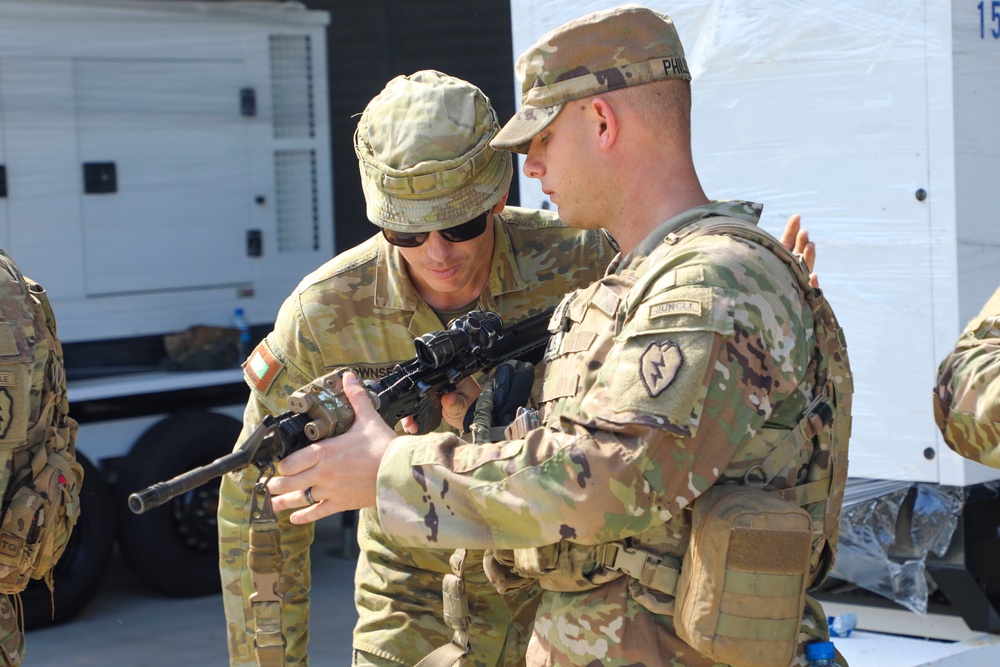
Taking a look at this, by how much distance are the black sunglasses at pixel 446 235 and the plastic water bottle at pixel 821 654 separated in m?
1.11

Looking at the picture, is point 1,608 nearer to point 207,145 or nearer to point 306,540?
point 306,540

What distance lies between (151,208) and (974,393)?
4.57m

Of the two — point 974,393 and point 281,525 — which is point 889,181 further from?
point 281,525

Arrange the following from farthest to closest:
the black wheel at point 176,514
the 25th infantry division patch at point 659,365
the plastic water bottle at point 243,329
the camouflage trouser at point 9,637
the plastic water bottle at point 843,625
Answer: the plastic water bottle at point 243,329
the black wheel at point 176,514
the plastic water bottle at point 843,625
the camouflage trouser at point 9,637
the 25th infantry division patch at point 659,365

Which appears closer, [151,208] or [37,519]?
[37,519]

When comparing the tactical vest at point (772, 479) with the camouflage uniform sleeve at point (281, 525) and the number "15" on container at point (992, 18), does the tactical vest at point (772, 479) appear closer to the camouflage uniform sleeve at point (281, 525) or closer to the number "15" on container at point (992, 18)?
the camouflage uniform sleeve at point (281, 525)

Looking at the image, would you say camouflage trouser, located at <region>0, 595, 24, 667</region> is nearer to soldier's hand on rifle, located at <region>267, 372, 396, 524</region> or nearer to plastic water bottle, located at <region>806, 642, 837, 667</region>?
soldier's hand on rifle, located at <region>267, 372, 396, 524</region>

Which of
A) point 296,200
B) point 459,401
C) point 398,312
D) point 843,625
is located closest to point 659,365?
point 459,401

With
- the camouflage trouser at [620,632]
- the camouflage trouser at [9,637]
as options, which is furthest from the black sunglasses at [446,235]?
the camouflage trouser at [9,637]

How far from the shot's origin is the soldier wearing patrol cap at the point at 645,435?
1.78m

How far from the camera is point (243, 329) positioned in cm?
641

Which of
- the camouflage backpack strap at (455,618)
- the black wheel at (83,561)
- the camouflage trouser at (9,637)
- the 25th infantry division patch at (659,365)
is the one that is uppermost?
the 25th infantry division patch at (659,365)

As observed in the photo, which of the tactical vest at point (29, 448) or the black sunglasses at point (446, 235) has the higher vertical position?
the black sunglasses at point (446, 235)

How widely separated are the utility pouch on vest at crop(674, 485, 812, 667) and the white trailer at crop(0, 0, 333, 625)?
4293 mm
